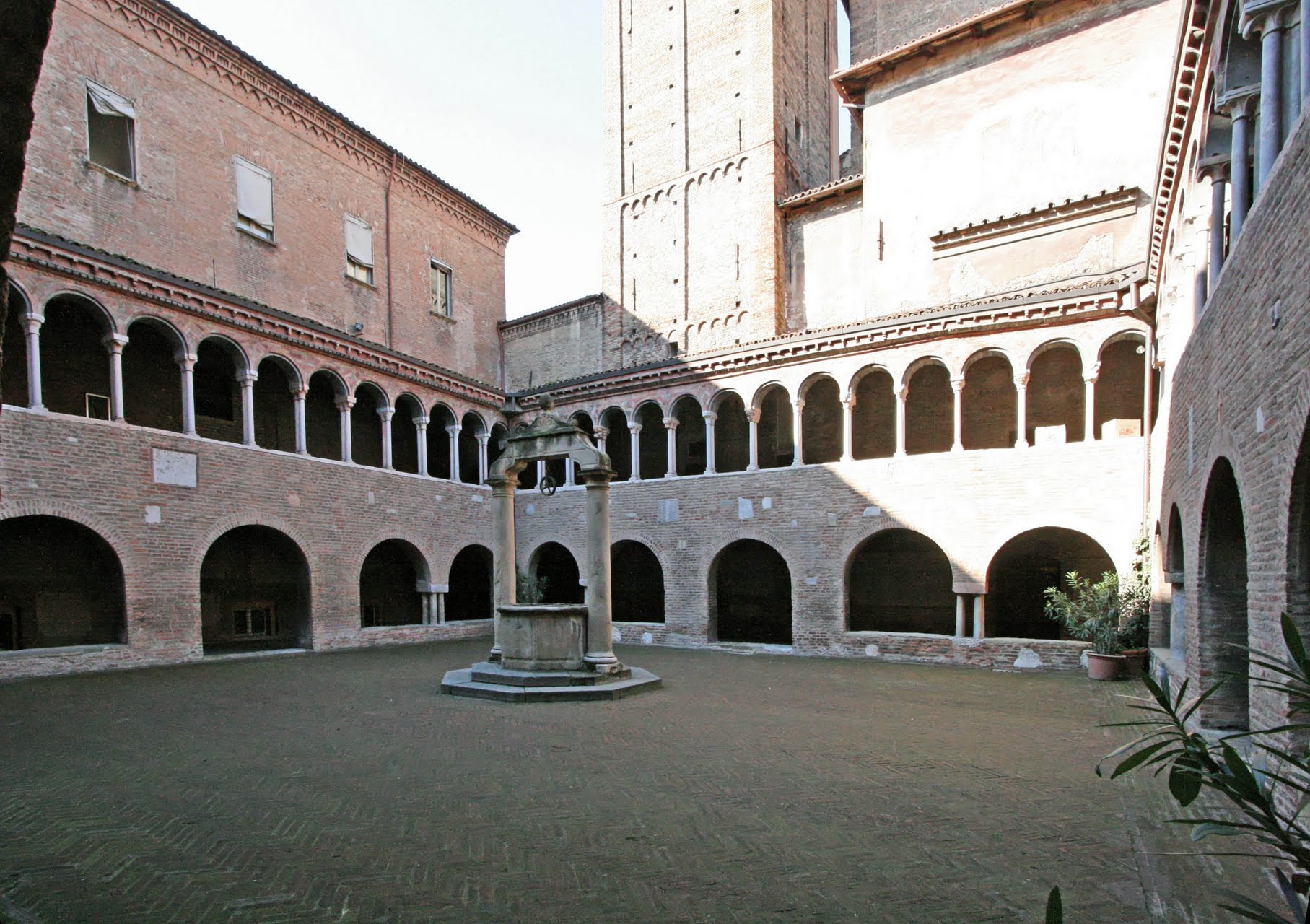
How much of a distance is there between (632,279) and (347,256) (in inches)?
361

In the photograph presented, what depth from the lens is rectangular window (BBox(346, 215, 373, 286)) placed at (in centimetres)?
2141

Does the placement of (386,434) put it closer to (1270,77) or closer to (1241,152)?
(1241,152)

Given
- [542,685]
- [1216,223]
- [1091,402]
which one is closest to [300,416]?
[542,685]

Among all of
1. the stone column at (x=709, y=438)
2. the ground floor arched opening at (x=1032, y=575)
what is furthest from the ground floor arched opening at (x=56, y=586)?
the ground floor arched opening at (x=1032, y=575)

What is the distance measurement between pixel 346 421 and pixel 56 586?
6165mm

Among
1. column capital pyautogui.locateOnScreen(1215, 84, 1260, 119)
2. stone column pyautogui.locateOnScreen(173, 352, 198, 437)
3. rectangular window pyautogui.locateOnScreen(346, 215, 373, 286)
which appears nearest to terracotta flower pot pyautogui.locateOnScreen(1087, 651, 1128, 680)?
column capital pyautogui.locateOnScreen(1215, 84, 1260, 119)

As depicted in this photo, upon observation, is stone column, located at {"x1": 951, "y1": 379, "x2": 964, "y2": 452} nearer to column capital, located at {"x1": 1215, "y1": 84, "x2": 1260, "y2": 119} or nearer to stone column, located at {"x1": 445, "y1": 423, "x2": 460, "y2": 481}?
column capital, located at {"x1": 1215, "y1": 84, "x2": 1260, "y2": 119}

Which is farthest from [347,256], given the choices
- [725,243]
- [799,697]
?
[799,697]

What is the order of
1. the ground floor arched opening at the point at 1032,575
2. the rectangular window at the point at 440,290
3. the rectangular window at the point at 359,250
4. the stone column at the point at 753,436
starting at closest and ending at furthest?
the ground floor arched opening at the point at 1032,575
the stone column at the point at 753,436
the rectangular window at the point at 359,250
the rectangular window at the point at 440,290

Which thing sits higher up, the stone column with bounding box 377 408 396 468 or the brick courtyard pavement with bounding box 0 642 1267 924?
the stone column with bounding box 377 408 396 468

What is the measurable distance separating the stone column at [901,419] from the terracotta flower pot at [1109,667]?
5.18 metres

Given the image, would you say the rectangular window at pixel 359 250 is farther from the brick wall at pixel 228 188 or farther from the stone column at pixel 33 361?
the stone column at pixel 33 361

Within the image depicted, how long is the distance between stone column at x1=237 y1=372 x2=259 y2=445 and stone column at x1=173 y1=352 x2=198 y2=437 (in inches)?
40.1

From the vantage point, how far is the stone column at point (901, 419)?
621 inches
